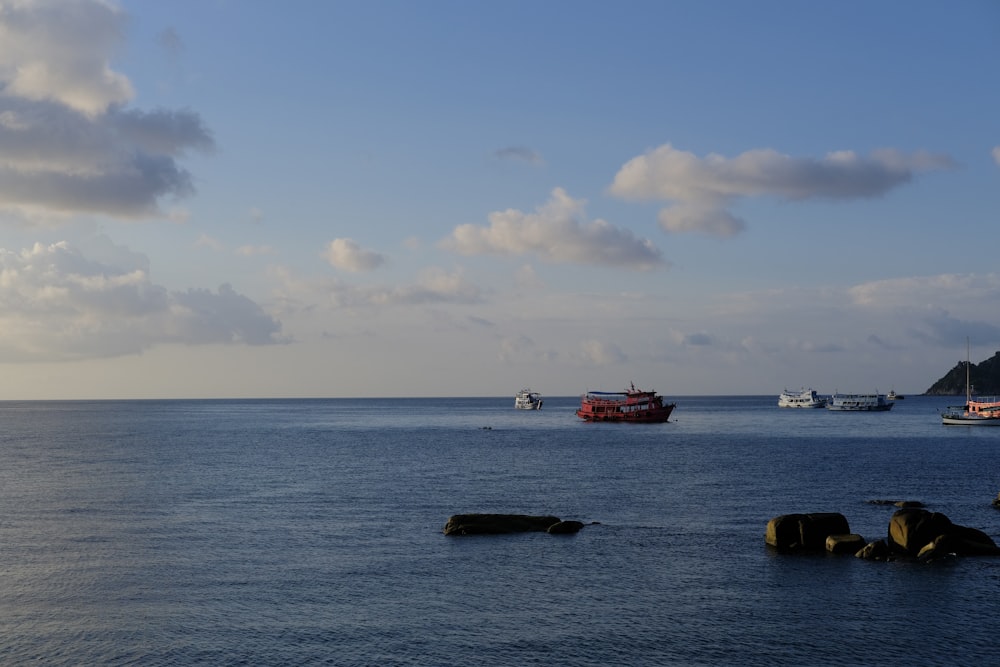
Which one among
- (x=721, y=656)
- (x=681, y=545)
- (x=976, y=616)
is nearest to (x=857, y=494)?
(x=681, y=545)

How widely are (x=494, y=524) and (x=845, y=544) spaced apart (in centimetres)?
2663

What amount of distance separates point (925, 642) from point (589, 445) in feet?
424

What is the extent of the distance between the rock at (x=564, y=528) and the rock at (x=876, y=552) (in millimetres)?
21478

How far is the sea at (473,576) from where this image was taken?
44.0 meters

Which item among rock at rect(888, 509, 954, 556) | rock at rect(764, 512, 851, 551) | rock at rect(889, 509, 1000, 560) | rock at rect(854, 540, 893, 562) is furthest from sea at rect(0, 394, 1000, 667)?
rock at rect(764, 512, 851, 551)

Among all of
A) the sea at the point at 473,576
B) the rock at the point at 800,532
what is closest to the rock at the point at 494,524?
the sea at the point at 473,576

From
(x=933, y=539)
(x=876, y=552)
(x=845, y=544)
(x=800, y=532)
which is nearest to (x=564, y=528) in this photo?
(x=800, y=532)

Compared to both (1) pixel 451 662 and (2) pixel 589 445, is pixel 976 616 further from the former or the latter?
(2) pixel 589 445

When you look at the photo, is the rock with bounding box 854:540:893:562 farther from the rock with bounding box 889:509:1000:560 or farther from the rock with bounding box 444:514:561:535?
the rock with bounding box 444:514:561:535

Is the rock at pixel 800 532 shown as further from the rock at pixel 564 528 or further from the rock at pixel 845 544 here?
the rock at pixel 564 528

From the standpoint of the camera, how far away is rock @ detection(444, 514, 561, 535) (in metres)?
72.6

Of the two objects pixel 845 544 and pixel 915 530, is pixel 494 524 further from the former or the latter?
pixel 915 530

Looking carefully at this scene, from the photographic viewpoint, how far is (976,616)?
48.0 meters

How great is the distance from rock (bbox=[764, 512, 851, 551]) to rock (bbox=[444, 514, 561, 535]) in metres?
18.1
